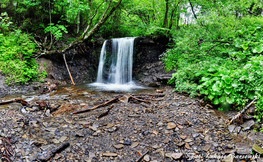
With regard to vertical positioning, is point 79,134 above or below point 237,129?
below

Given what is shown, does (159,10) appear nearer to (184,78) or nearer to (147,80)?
(147,80)

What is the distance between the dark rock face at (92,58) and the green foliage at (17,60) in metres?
1.43

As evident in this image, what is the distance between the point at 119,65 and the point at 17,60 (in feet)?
20.2

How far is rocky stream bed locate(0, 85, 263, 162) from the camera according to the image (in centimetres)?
239

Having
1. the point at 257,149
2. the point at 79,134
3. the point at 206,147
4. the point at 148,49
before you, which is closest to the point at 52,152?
the point at 79,134

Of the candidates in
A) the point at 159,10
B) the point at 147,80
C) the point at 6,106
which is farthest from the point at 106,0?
the point at 6,106

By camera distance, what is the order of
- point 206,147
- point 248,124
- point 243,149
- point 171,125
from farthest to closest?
point 171,125
point 248,124
point 206,147
point 243,149

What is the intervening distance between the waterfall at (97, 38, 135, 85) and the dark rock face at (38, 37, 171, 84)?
392 mm

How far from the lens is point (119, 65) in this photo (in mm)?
10898

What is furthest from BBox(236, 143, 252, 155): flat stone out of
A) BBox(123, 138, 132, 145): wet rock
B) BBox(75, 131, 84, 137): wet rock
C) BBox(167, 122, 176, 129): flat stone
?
BBox(75, 131, 84, 137): wet rock

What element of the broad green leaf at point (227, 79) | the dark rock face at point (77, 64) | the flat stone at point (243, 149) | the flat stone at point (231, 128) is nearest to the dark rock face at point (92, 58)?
the dark rock face at point (77, 64)

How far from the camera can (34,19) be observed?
31.9ft

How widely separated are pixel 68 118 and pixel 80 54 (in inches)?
330

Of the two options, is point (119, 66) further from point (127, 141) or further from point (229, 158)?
point (229, 158)
